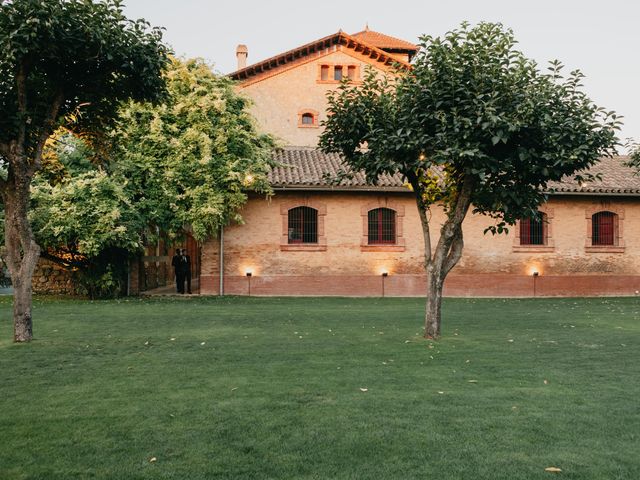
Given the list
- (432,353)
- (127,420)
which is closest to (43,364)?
(127,420)

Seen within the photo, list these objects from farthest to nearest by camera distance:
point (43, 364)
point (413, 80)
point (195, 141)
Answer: point (195, 141) → point (413, 80) → point (43, 364)

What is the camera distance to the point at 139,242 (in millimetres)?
19203

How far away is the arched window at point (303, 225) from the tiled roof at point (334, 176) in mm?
1074

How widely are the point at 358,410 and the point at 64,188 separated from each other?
50.2 feet

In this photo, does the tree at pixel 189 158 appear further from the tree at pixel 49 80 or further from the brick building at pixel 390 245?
the tree at pixel 49 80

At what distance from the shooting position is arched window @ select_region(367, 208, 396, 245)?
2216 centimetres

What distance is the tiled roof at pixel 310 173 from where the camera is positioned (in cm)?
2122

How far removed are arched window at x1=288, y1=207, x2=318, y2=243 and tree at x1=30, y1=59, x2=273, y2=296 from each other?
5.64ft

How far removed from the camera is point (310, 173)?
22.4m

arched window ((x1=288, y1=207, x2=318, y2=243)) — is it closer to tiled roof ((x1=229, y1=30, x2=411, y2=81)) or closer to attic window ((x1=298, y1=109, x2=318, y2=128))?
attic window ((x1=298, y1=109, x2=318, y2=128))

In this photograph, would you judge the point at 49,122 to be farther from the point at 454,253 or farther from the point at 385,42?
the point at 385,42

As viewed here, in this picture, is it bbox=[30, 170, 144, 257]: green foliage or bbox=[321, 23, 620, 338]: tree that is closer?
bbox=[321, 23, 620, 338]: tree

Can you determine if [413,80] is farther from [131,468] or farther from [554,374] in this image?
[131,468]

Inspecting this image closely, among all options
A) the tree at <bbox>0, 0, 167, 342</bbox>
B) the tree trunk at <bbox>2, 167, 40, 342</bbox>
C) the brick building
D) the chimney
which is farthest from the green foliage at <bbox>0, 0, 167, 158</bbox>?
the chimney
